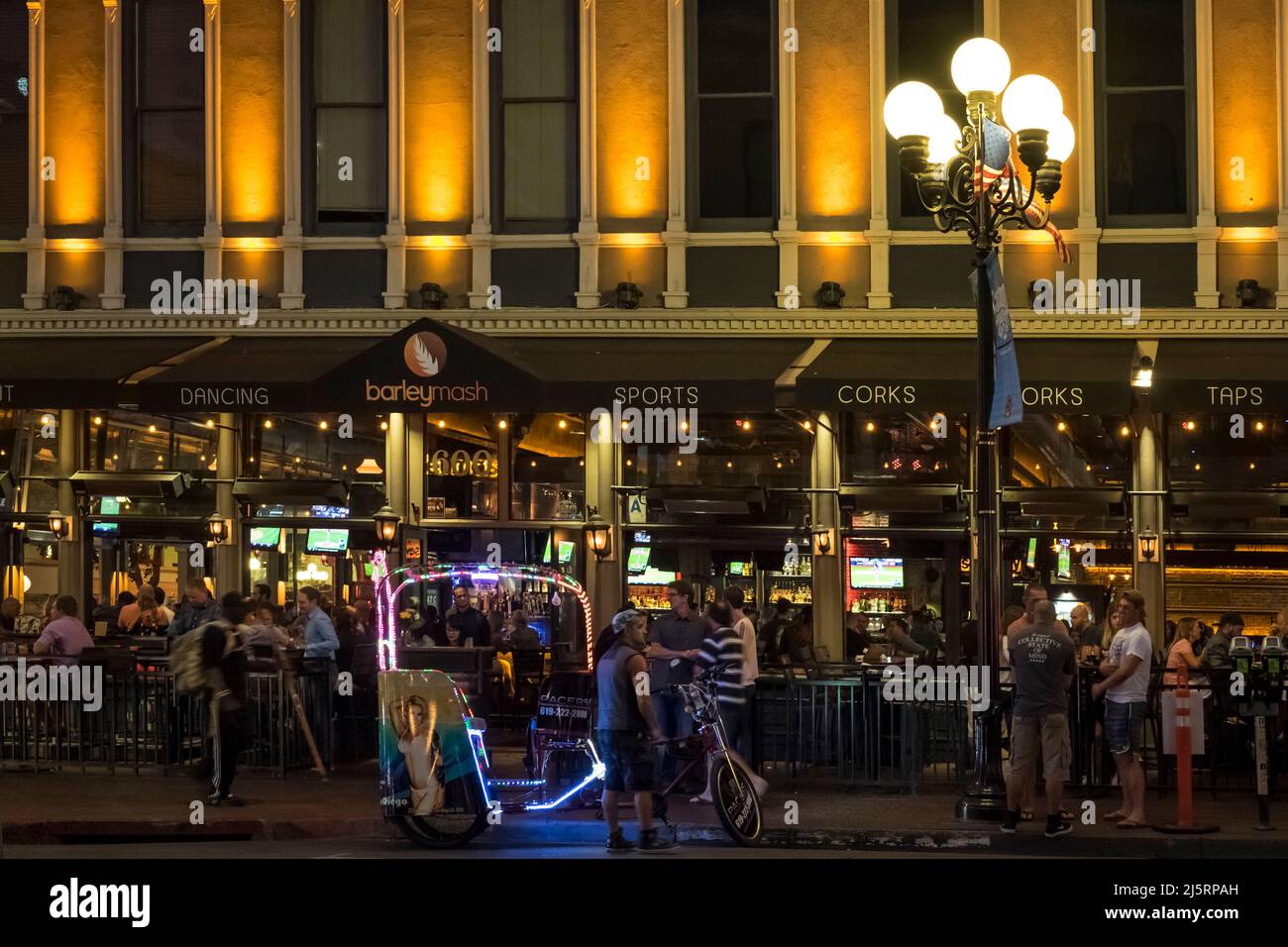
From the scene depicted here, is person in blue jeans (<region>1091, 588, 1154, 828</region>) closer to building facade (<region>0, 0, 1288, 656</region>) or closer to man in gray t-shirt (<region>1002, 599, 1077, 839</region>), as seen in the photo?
man in gray t-shirt (<region>1002, 599, 1077, 839</region>)

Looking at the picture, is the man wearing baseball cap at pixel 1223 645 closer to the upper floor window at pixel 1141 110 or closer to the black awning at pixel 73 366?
the upper floor window at pixel 1141 110

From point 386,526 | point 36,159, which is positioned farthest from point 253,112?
point 386,526

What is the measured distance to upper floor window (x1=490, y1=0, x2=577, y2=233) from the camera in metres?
22.2

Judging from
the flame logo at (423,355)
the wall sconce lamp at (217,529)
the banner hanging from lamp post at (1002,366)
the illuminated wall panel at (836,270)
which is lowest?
the wall sconce lamp at (217,529)

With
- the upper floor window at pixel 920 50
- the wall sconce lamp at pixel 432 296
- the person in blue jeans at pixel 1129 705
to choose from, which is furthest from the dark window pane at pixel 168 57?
the person in blue jeans at pixel 1129 705

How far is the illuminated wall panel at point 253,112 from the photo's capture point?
73.9 ft

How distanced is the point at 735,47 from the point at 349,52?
4.97m

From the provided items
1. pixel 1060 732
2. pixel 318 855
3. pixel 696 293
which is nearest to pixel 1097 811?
pixel 1060 732

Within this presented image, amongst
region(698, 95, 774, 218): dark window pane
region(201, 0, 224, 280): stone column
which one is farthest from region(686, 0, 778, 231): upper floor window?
region(201, 0, 224, 280): stone column

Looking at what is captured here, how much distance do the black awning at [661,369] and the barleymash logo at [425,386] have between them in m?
0.91

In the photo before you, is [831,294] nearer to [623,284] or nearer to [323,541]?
[623,284]

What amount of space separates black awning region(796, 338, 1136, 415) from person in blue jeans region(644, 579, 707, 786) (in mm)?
3744

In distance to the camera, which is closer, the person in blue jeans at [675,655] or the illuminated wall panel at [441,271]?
the person in blue jeans at [675,655]

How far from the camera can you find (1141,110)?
842 inches
